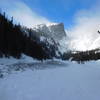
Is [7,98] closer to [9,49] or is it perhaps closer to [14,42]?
[9,49]

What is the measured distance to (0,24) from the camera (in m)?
55.9

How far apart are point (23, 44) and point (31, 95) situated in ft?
214

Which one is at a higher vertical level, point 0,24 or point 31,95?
point 0,24

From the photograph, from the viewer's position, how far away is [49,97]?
7996 mm

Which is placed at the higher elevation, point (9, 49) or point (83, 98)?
point (9, 49)

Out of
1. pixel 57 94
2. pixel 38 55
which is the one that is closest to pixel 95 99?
pixel 57 94

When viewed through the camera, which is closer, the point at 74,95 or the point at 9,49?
the point at 74,95

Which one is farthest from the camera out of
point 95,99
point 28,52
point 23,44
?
point 28,52

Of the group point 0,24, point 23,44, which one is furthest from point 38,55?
point 0,24

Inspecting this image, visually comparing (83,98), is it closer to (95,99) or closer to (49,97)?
(95,99)

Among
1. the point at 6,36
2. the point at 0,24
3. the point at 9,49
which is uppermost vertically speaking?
the point at 0,24

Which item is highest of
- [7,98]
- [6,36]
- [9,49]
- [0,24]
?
[0,24]

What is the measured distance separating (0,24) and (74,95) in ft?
169

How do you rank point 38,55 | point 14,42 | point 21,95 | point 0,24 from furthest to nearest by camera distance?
point 38,55 < point 14,42 < point 0,24 < point 21,95
